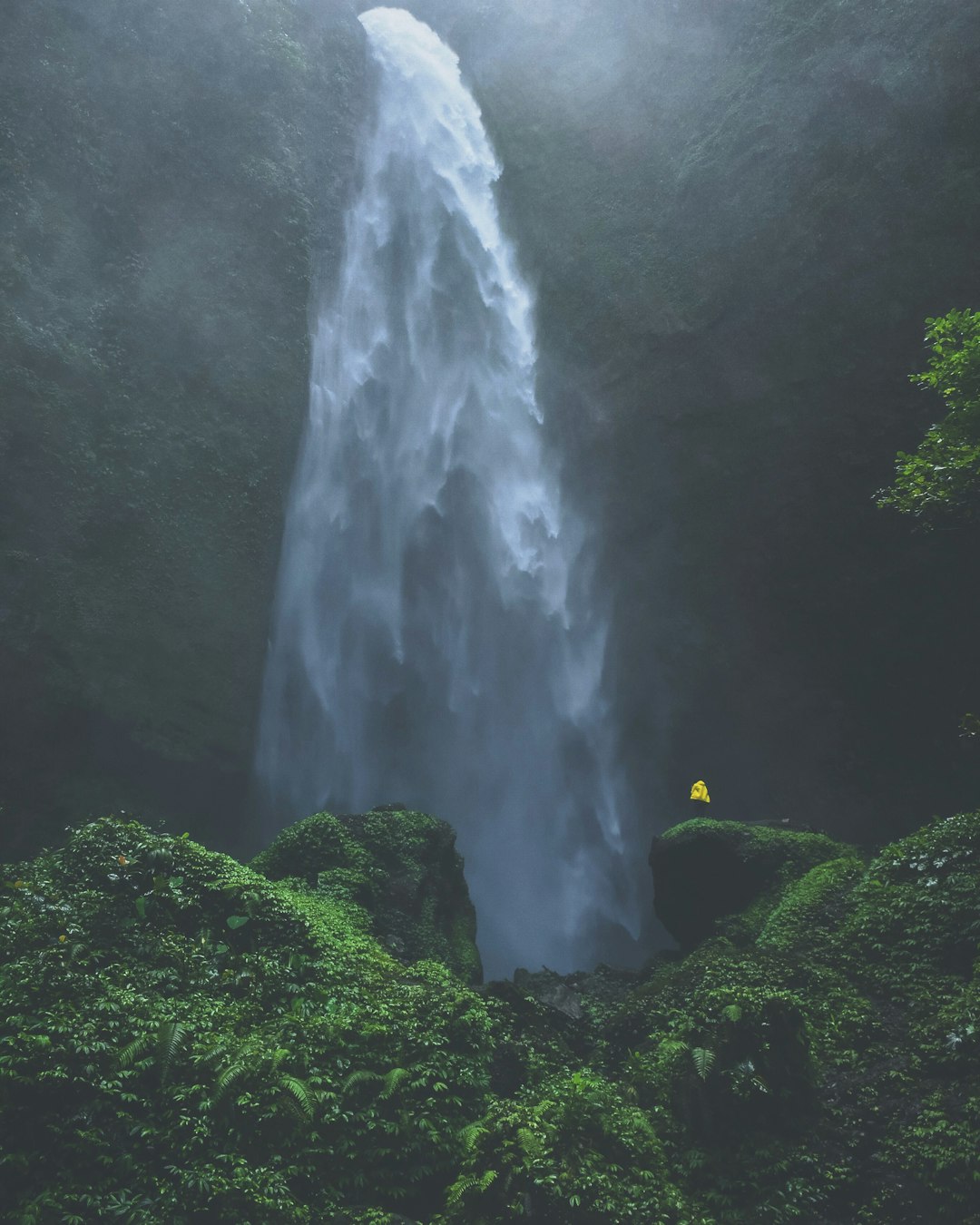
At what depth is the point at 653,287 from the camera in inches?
882

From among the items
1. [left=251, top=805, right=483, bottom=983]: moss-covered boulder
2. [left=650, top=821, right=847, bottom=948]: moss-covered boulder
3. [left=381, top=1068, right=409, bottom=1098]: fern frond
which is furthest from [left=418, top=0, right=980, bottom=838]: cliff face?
[left=381, top=1068, right=409, bottom=1098]: fern frond

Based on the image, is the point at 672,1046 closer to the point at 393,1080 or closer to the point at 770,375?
the point at 393,1080

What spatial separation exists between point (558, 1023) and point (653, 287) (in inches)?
798

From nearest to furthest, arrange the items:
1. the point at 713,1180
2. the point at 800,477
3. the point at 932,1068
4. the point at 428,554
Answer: the point at 713,1180 < the point at 932,1068 < the point at 800,477 < the point at 428,554

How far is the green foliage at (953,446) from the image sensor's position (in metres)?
9.67

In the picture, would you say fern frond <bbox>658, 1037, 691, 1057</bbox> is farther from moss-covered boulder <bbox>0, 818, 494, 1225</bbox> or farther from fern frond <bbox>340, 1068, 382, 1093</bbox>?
fern frond <bbox>340, 1068, 382, 1093</bbox>

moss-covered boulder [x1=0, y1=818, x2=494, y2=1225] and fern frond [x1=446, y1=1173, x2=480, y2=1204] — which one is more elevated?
moss-covered boulder [x1=0, y1=818, x2=494, y2=1225]

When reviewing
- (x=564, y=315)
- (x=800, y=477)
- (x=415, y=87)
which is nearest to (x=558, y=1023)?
(x=800, y=477)

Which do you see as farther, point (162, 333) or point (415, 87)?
point (415, 87)

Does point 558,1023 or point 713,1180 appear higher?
point 558,1023

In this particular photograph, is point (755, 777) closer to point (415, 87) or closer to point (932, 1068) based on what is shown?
point (932, 1068)

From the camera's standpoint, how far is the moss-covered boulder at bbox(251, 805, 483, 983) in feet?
35.6

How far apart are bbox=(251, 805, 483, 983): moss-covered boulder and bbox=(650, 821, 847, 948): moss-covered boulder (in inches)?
140

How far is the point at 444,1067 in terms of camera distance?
6480mm
